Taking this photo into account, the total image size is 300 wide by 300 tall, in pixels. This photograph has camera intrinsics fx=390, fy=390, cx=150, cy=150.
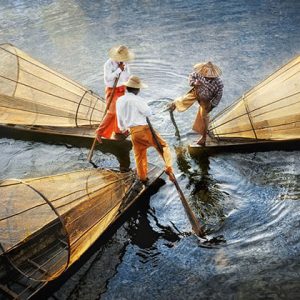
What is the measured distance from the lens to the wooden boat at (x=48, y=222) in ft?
14.6

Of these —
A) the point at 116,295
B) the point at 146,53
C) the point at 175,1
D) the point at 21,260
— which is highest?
the point at 175,1

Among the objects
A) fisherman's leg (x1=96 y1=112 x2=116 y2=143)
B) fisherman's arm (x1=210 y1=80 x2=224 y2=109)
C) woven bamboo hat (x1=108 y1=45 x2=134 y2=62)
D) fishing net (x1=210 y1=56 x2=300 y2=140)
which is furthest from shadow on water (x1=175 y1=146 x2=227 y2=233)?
woven bamboo hat (x1=108 y1=45 x2=134 y2=62)

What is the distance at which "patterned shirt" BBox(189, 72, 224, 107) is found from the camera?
5.49 m

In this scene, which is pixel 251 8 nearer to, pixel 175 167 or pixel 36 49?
pixel 36 49

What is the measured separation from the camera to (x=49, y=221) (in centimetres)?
488

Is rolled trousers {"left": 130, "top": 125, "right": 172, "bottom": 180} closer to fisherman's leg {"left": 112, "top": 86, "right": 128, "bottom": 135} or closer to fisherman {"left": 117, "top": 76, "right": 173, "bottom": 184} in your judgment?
fisherman {"left": 117, "top": 76, "right": 173, "bottom": 184}

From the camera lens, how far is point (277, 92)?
621 centimetres

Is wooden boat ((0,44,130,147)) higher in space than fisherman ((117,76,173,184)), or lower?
higher

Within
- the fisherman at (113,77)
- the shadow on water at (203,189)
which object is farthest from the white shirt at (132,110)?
the shadow on water at (203,189)

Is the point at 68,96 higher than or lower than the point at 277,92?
higher

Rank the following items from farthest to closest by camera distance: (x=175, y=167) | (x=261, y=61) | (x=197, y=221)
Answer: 1. (x=261, y=61)
2. (x=175, y=167)
3. (x=197, y=221)

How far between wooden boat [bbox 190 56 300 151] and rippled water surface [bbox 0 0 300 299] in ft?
0.66

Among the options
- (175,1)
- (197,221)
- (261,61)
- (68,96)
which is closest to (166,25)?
(175,1)

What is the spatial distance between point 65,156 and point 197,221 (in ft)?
8.73
